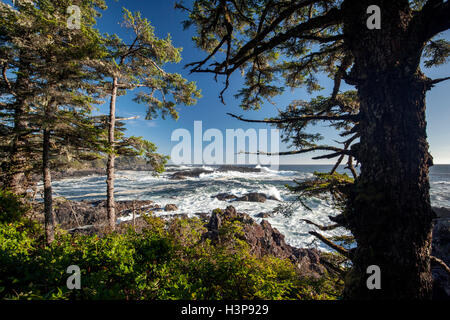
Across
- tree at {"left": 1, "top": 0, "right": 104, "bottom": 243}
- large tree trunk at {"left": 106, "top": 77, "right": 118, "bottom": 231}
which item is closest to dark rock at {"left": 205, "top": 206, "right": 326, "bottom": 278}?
large tree trunk at {"left": 106, "top": 77, "right": 118, "bottom": 231}

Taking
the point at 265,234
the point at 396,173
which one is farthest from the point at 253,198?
the point at 396,173

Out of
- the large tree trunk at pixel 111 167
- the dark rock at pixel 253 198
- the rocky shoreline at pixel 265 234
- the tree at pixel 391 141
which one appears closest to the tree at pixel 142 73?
the large tree trunk at pixel 111 167

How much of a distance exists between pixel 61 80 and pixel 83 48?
1491 millimetres

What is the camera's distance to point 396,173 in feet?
5.51

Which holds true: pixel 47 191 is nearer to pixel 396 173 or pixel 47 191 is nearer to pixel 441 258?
pixel 396 173

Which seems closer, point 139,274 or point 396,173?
point 396,173

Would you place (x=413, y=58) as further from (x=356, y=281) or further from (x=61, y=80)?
(x=61, y=80)

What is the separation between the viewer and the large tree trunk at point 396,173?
5.45 ft

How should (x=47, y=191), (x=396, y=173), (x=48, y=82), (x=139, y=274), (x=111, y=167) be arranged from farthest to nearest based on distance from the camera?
(x=111, y=167)
(x=47, y=191)
(x=48, y=82)
(x=139, y=274)
(x=396, y=173)

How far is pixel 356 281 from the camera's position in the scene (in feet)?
6.09

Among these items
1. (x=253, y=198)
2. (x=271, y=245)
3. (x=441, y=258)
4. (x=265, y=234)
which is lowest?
(x=253, y=198)

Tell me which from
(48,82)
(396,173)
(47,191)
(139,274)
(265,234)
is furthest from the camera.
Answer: (265,234)

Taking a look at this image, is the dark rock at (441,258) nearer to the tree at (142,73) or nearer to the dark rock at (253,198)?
the tree at (142,73)
